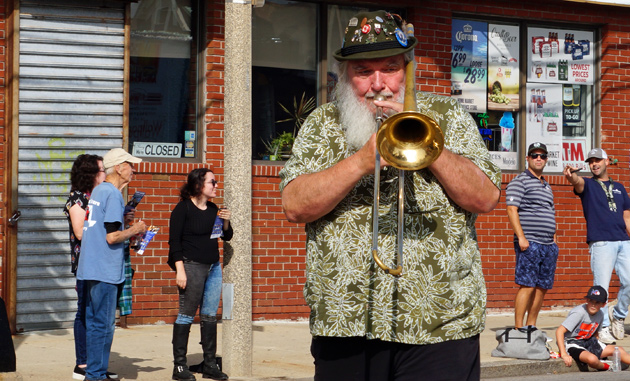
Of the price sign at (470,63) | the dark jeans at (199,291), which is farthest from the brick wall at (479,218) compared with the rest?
the dark jeans at (199,291)

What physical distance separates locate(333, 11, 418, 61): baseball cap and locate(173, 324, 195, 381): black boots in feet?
15.9

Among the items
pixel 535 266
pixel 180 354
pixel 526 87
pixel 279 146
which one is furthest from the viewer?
pixel 526 87

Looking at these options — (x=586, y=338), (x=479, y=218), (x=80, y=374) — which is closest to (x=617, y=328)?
(x=586, y=338)

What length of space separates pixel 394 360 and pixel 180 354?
15.6 feet

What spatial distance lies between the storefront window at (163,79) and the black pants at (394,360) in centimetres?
795

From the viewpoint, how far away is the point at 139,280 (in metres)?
10.8

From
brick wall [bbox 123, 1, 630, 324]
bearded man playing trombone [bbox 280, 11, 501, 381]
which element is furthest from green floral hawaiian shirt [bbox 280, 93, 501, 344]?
brick wall [bbox 123, 1, 630, 324]

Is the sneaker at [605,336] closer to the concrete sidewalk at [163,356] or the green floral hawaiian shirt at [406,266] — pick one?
the concrete sidewalk at [163,356]

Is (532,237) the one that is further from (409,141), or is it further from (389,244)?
(409,141)

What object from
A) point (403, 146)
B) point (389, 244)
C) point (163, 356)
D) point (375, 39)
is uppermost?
point (375, 39)

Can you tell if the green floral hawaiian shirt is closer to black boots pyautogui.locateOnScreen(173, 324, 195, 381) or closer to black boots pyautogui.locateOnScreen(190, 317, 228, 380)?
black boots pyautogui.locateOnScreen(173, 324, 195, 381)

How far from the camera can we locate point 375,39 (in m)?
3.37

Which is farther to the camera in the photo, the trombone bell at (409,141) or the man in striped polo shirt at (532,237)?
the man in striped polo shirt at (532,237)

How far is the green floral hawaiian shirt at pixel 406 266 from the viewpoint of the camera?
130 inches
